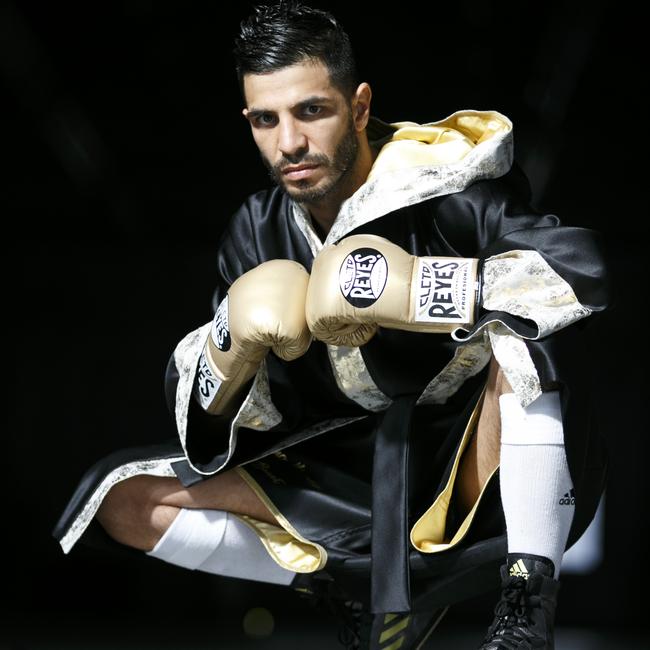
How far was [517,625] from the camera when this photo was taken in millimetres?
1511

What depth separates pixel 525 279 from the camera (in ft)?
5.25

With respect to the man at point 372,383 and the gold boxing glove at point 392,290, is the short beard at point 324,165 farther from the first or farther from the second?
the gold boxing glove at point 392,290

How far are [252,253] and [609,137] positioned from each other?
9.93ft

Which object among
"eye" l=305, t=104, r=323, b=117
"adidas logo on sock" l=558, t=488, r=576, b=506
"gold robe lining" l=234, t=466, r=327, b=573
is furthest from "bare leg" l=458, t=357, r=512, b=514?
"eye" l=305, t=104, r=323, b=117

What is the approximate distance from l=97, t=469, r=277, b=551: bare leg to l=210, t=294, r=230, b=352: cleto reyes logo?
28 centimetres

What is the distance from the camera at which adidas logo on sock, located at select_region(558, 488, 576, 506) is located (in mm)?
1557

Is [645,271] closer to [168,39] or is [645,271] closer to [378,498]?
[168,39]

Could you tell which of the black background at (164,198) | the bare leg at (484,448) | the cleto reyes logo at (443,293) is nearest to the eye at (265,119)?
the cleto reyes logo at (443,293)

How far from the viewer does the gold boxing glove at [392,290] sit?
1.60m

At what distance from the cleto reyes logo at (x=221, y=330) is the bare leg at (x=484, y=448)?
1.27 ft

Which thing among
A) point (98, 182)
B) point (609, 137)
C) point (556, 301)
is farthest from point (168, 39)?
point (556, 301)

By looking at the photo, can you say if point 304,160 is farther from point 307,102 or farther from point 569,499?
point 569,499

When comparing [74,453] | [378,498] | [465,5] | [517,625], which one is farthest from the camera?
[74,453]

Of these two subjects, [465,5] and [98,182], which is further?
[98,182]
